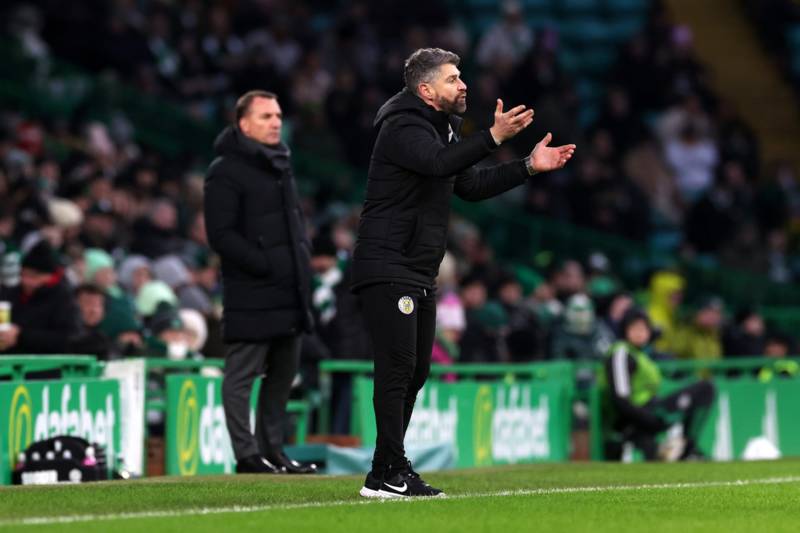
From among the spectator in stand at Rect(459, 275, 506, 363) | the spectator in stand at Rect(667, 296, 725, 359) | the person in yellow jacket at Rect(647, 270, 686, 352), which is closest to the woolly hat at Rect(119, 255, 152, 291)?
the spectator in stand at Rect(459, 275, 506, 363)

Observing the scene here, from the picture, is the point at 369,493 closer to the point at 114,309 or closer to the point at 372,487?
the point at 372,487

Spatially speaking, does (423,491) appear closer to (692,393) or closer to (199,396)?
(199,396)

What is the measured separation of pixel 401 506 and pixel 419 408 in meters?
6.29

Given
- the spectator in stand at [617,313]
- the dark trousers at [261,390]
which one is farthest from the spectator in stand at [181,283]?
the spectator in stand at [617,313]

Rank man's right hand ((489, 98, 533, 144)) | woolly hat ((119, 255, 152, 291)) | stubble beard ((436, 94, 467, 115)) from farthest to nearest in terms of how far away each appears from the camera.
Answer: woolly hat ((119, 255, 152, 291)) → stubble beard ((436, 94, 467, 115)) → man's right hand ((489, 98, 533, 144))

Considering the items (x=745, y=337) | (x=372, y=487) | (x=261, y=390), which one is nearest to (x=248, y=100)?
(x=261, y=390)

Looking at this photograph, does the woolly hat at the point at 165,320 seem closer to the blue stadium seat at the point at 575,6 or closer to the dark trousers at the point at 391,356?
the dark trousers at the point at 391,356

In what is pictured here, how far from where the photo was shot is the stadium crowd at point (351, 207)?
595 inches

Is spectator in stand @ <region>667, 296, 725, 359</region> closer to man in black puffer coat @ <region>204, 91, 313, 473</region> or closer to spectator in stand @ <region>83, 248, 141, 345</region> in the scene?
spectator in stand @ <region>83, 248, 141, 345</region>

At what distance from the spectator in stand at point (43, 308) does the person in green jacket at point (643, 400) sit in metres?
5.62

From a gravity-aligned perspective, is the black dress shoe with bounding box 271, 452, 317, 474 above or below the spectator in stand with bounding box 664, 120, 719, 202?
below

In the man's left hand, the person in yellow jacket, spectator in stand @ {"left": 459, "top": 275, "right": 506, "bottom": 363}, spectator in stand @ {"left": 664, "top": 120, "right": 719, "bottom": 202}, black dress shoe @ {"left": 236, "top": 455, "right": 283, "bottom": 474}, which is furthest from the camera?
spectator in stand @ {"left": 664, "top": 120, "right": 719, "bottom": 202}

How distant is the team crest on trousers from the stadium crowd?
3.87m

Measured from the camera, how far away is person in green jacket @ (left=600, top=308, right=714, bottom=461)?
16.7 m
